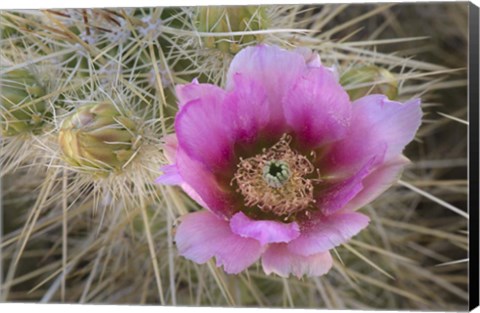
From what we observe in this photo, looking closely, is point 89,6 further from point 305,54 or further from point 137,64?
point 305,54

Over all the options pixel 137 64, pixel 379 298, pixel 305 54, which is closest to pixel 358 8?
pixel 305 54

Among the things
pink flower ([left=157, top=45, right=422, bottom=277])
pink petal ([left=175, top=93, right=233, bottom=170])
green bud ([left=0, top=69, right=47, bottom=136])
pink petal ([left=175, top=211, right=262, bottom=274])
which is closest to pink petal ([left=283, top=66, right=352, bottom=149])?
pink flower ([left=157, top=45, right=422, bottom=277])

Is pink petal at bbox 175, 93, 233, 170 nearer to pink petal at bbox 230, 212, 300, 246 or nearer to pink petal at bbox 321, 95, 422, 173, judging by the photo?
pink petal at bbox 230, 212, 300, 246

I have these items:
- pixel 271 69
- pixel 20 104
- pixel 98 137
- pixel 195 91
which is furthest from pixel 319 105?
pixel 20 104

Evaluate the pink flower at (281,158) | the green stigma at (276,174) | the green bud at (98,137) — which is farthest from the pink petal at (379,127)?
the green bud at (98,137)

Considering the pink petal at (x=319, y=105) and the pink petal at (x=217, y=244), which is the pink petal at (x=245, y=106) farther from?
the pink petal at (x=217, y=244)

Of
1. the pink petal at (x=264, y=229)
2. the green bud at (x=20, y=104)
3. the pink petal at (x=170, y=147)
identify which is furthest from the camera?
the green bud at (x=20, y=104)
